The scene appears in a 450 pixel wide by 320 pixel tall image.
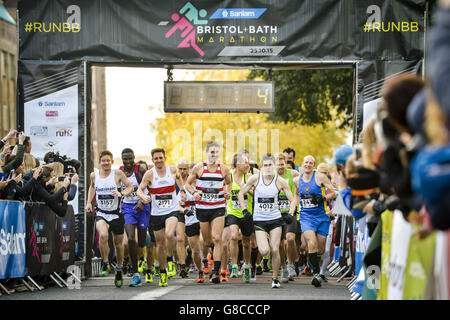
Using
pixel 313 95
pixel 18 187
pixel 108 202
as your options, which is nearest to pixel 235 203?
pixel 108 202

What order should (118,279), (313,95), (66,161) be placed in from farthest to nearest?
(313,95) → (66,161) → (118,279)

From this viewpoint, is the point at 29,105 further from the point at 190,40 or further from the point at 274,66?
the point at 274,66

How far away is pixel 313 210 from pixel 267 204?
Answer: 1.16 m

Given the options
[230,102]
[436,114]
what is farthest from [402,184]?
[230,102]

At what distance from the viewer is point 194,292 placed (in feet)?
42.9

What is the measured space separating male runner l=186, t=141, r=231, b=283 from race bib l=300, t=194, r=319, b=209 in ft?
4.39

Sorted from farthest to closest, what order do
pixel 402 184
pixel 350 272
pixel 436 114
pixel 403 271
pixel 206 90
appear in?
pixel 350 272 → pixel 206 90 → pixel 403 271 → pixel 402 184 → pixel 436 114

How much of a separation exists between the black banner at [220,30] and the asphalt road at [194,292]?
417 cm

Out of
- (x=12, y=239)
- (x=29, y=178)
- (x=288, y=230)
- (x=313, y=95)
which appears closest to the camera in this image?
(x=12, y=239)

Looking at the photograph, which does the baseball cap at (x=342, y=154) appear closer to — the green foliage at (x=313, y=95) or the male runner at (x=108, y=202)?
the male runner at (x=108, y=202)

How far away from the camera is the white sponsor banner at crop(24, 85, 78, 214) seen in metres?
16.6

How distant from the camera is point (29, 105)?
1670 centimetres

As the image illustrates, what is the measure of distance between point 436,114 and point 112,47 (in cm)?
1368

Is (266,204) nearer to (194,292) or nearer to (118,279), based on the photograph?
(194,292)
